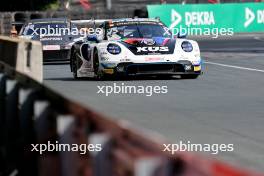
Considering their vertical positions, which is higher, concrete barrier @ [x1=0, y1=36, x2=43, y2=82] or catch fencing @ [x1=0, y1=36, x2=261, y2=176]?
catch fencing @ [x1=0, y1=36, x2=261, y2=176]

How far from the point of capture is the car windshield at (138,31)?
19.2 meters

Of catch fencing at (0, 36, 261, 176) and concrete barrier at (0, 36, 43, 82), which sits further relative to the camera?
concrete barrier at (0, 36, 43, 82)

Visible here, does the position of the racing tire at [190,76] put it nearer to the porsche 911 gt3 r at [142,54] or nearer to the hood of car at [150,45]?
the porsche 911 gt3 r at [142,54]

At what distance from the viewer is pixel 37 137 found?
6066 millimetres

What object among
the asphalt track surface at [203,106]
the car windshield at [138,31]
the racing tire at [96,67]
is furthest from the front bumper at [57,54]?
the racing tire at [96,67]

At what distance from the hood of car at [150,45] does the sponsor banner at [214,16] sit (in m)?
27.8

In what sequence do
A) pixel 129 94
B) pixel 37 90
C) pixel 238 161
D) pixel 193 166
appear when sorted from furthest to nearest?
pixel 129 94, pixel 238 161, pixel 37 90, pixel 193 166

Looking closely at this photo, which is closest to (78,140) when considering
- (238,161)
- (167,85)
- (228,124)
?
(238,161)

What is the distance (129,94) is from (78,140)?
11090 millimetres

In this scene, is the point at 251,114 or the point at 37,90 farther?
the point at 251,114

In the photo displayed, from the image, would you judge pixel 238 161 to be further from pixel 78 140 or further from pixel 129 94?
pixel 129 94

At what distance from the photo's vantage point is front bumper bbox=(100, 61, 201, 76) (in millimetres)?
18484

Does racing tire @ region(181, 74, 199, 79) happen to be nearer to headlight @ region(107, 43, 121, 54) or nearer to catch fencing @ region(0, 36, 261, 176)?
headlight @ region(107, 43, 121, 54)

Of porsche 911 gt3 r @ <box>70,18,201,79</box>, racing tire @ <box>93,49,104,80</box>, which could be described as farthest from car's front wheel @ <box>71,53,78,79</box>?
racing tire @ <box>93,49,104,80</box>
